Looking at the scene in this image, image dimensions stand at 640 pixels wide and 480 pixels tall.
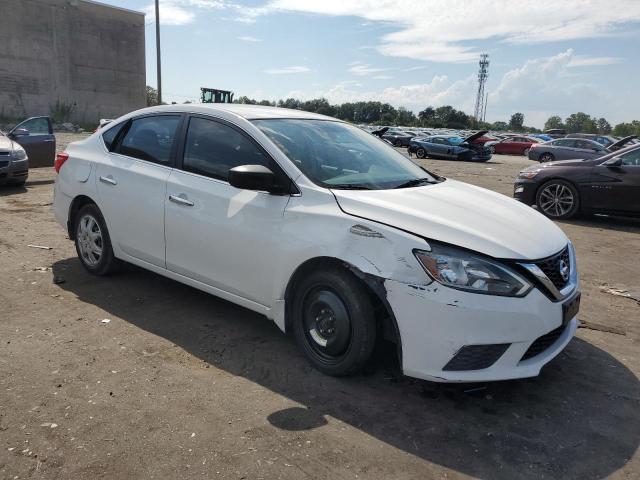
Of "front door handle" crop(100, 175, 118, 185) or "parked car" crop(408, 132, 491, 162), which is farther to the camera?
"parked car" crop(408, 132, 491, 162)

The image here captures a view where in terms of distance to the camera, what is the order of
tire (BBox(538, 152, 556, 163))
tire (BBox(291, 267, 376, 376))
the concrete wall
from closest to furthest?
tire (BBox(291, 267, 376, 376)) < tire (BBox(538, 152, 556, 163)) < the concrete wall

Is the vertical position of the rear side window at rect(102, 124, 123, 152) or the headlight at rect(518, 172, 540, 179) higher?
the rear side window at rect(102, 124, 123, 152)

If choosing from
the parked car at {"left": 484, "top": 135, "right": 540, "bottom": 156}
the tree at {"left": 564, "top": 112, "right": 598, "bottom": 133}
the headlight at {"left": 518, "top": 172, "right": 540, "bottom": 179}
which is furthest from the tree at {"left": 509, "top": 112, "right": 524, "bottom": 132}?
the headlight at {"left": 518, "top": 172, "right": 540, "bottom": 179}

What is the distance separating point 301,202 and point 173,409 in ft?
4.74

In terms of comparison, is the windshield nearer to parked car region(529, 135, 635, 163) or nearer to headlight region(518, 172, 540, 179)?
headlight region(518, 172, 540, 179)

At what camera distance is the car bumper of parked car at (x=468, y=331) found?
2.90 m

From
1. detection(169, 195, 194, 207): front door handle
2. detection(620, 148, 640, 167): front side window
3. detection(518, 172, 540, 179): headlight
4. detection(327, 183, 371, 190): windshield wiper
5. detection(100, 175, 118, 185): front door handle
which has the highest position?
detection(620, 148, 640, 167): front side window

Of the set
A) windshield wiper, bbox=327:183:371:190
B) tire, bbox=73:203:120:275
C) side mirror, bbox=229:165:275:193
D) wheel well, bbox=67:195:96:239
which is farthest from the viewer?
wheel well, bbox=67:195:96:239

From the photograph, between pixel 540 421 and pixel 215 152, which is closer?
pixel 540 421

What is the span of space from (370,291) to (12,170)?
9.35 meters

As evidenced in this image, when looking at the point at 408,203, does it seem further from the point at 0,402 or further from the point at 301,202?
the point at 0,402

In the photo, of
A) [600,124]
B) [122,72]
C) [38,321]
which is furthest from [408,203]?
[600,124]

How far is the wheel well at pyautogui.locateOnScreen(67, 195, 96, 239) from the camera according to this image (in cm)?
517

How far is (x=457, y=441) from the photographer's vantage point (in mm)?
2863
